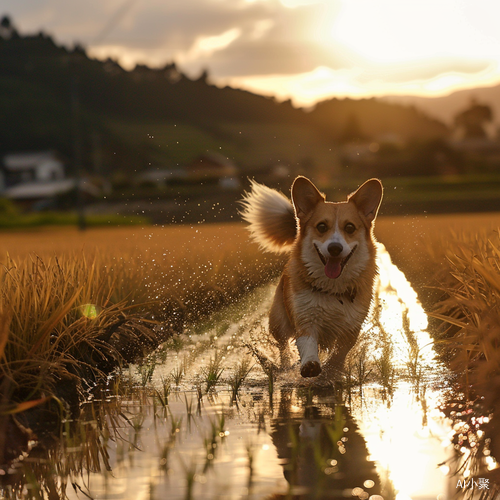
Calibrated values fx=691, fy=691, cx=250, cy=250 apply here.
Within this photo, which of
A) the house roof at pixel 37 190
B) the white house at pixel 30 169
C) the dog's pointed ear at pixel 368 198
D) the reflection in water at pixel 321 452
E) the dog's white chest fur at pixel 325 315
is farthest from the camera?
the white house at pixel 30 169

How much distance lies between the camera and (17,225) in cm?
4228

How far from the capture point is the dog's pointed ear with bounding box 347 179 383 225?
541 cm

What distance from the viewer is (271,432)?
361 cm

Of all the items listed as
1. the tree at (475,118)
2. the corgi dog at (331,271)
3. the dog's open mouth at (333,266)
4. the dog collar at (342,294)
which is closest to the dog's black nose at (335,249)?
the corgi dog at (331,271)

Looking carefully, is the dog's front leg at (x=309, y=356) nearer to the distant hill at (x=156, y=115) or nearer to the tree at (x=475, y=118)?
the distant hill at (x=156, y=115)

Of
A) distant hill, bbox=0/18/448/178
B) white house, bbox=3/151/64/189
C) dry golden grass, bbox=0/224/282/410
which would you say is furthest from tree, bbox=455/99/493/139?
dry golden grass, bbox=0/224/282/410

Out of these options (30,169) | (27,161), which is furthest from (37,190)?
(27,161)

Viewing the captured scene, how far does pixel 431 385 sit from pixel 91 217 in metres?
39.7

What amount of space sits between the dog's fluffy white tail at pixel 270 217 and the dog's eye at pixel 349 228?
1296 millimetres

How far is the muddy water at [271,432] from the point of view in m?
2.81

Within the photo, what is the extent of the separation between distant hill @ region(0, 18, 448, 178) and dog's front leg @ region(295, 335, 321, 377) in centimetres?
9731

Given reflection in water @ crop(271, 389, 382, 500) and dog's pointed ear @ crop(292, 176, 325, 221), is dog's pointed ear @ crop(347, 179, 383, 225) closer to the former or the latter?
dog's pointed ear @ crop(292, 176, 325, 221)

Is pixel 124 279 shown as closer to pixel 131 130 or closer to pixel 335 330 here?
pixel 335 330

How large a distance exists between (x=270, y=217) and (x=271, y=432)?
310 centimetres
